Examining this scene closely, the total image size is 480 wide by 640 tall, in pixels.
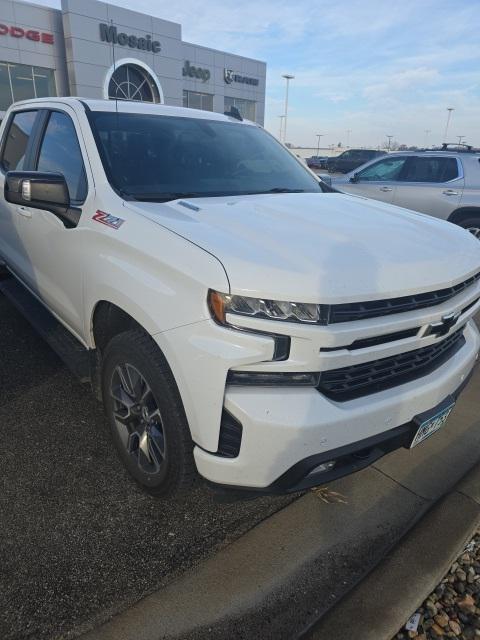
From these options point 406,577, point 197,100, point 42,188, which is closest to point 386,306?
point 406,577

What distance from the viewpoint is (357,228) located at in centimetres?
225

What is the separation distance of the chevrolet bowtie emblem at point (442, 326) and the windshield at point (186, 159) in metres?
1.40

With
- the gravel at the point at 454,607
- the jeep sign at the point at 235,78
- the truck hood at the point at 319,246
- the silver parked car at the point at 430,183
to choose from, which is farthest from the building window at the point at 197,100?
the gravel at the point at 454,607

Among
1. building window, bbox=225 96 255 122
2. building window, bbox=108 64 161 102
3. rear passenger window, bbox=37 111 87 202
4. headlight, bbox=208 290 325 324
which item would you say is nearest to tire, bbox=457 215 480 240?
rear passenger window, bbox=37 111 87 202

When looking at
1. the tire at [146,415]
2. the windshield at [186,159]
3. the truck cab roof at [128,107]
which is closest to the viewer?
the tire at [146,415]

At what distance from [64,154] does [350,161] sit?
84.9 feet

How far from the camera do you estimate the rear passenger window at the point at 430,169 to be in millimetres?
7387

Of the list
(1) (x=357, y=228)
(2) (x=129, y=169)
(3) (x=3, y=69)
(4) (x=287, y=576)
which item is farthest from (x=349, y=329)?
(3) (x=3, y=69)

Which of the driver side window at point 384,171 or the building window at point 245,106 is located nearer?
the driver side window at point 384,171

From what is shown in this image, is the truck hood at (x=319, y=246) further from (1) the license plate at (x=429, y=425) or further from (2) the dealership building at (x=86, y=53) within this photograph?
(2) the dealership building at (x=86, y=53)

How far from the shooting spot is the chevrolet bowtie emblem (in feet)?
6.85

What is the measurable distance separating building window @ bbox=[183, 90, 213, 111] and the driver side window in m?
28.7

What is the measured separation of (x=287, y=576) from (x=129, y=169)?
2.19 metres

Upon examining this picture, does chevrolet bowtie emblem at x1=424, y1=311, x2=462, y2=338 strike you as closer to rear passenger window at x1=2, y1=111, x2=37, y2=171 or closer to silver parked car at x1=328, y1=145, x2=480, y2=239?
rear passenger window at x1=2, y1=111, x2=37, y2=171
